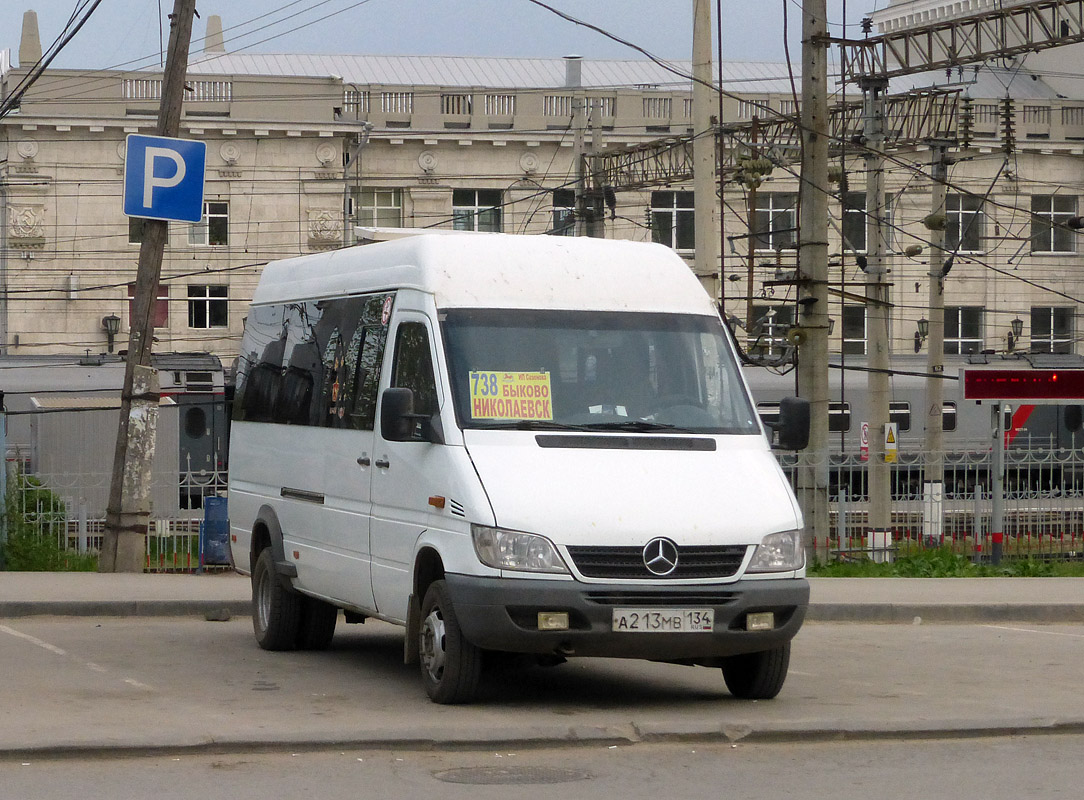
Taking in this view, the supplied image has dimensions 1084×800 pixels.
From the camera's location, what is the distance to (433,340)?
9.09 m

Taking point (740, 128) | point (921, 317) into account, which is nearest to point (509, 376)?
point (740, 128)

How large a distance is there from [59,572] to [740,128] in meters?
16.6

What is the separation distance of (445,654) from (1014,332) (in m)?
43.9

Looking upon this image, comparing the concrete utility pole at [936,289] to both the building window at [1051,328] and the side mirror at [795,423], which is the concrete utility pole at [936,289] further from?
the side mirror at [795,423]

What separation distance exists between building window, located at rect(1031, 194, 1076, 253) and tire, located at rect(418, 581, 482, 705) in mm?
45137

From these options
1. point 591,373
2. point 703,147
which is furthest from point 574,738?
point 703,147

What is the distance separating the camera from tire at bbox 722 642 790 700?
29.5ft

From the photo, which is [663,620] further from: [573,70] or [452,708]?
[573,70]

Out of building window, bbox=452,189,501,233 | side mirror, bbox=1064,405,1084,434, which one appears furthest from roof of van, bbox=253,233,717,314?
building window, bbox=452,189,501,233

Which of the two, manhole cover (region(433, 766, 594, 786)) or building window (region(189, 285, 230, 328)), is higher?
building window (region(189, 285, 230, 328))

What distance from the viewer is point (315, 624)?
11.4 metres

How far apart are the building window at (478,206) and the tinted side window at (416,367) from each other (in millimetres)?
38921

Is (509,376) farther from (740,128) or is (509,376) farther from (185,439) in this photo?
(185,439)

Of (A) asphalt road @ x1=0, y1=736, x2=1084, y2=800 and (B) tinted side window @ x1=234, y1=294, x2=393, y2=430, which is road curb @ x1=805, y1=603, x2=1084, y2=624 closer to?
(B) tinted side window @ x1=234, y1=294, x2=393, y2=430
